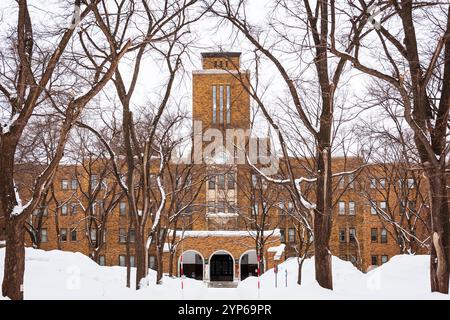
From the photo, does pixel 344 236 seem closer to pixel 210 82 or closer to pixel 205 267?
pixel 205 267

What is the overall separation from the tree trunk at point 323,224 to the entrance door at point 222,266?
120 ft

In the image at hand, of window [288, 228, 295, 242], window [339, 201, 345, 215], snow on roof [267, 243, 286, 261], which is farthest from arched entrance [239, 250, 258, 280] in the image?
window [339, 201, 345, 215]

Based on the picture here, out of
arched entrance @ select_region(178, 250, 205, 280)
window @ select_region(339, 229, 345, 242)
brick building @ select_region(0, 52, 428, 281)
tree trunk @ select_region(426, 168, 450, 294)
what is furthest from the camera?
window @ select_region(339, 229, 345, 242)

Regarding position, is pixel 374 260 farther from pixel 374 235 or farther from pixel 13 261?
pixel 13 261

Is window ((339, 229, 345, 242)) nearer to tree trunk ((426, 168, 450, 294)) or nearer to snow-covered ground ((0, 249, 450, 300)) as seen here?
snow-covered ground ((0, 249, 450, 300))

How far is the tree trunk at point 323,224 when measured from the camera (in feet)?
49.8

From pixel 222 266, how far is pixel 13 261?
40671 millimetres

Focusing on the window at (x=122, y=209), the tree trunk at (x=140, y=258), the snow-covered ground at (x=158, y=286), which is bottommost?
the snow-covered ground at (x=158, y=286)

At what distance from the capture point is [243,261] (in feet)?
170

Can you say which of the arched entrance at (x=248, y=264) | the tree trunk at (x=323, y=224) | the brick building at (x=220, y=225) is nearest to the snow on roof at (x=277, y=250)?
the brick building at (x=220, y=225)

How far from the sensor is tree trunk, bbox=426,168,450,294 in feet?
39.9

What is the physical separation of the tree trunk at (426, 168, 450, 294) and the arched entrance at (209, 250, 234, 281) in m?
39.5

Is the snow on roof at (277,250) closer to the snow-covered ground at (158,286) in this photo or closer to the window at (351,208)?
the snow-covered ground at (158,286)

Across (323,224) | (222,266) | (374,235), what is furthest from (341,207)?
(323,224)
